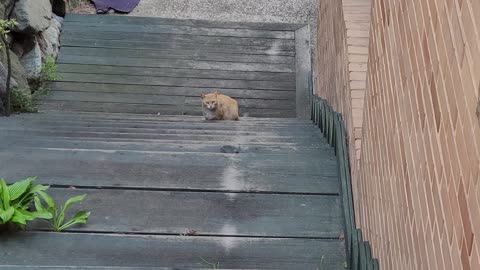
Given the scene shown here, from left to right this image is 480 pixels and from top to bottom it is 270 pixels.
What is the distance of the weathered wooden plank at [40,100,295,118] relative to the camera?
6910mm

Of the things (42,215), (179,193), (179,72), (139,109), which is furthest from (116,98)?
(42,215)

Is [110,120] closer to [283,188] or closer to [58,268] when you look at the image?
[283,188]

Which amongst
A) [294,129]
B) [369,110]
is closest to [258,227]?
[369,110]

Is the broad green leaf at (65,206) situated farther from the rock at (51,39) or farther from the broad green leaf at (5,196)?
the rock at (51,39)

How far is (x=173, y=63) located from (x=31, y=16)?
1.52 meters

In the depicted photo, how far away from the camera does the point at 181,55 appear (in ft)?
25.2

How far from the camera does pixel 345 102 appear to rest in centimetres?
363

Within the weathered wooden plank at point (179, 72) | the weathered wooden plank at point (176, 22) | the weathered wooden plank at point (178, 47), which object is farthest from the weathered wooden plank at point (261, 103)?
the weathered wooden plank at point (176, 22)

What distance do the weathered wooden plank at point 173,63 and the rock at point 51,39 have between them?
4.6 inches

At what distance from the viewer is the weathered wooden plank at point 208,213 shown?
110 inches

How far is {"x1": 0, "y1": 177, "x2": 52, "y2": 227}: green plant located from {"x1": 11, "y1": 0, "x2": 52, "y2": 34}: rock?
156 inches

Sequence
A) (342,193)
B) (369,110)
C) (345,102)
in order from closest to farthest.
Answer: (369,110)
(342,193)
(345,102)

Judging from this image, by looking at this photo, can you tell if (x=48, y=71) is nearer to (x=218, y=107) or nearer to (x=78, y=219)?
(x=218, y=107)

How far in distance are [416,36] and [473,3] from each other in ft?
1.85
